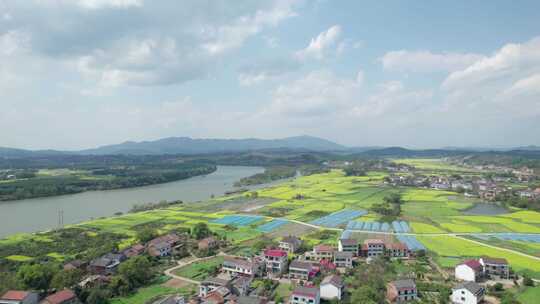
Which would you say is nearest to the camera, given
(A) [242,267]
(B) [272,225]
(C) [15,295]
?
(C) [15,295]

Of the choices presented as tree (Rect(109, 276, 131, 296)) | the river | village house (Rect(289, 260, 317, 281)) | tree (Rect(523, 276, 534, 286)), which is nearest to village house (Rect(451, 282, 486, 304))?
tree (Rect(523, 276, 534, 286))

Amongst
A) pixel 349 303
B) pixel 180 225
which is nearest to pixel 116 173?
pixel 180 225

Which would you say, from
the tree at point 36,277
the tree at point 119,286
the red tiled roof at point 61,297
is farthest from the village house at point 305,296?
the tree at point 36,277

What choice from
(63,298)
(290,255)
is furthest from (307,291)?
(63,298)

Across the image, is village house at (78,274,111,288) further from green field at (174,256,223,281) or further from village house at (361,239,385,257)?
village house at (361,239,385,257)

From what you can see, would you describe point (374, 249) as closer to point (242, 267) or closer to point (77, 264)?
point (242, 267)

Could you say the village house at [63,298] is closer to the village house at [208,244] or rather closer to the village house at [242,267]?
the village house at [242,267]
